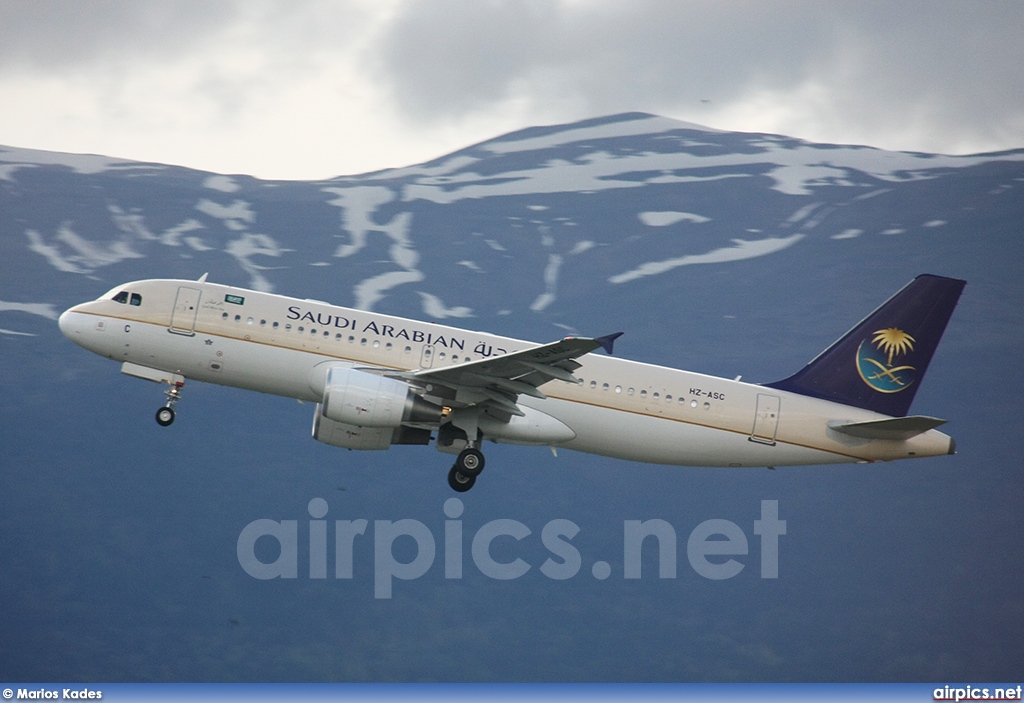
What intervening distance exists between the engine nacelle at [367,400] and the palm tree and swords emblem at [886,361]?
45.0 ft

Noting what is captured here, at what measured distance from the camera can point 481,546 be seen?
96.6 meters

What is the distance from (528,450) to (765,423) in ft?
244

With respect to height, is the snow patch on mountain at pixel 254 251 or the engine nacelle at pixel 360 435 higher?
the snow patch on mountain at pixel 254 251

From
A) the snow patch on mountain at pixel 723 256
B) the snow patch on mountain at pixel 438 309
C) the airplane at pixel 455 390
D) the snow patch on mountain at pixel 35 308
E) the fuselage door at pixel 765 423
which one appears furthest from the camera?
the snow patch on mountain at pixel 723 256

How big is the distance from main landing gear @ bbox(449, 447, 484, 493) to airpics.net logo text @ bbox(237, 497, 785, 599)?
61.8 meters

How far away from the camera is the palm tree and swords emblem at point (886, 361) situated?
109ft

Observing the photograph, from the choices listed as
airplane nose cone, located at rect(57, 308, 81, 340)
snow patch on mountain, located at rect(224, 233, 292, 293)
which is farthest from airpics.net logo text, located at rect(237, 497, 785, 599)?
airplane nose cone, located at rect(57, 308, 81, 340)

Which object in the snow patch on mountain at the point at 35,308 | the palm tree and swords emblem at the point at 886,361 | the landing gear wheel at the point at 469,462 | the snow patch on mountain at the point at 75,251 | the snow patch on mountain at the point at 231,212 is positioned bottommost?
the landing gear wheel at the point at 469,462

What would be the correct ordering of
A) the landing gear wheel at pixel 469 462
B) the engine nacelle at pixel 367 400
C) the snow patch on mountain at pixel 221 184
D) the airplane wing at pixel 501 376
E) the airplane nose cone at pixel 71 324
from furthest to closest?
1. the snow patch on mountain at pixel 221 184
2. the airplane nose cone at pixel 71 324
3. the landing gear wheel at pixel 469 462
4. the engine nacelle at pixel 367 400
5. the airplane wing at pixel 501 376

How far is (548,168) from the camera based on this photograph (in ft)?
499

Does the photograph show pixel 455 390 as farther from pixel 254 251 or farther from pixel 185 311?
pixel 254 251

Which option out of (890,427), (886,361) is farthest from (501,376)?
(886,361)

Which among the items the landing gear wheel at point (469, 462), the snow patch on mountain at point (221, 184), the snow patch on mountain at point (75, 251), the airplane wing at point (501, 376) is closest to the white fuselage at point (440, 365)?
the airplane wing at point (501, 376)

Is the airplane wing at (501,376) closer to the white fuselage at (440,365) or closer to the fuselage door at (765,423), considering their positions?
the white fuselage at (440,365)
